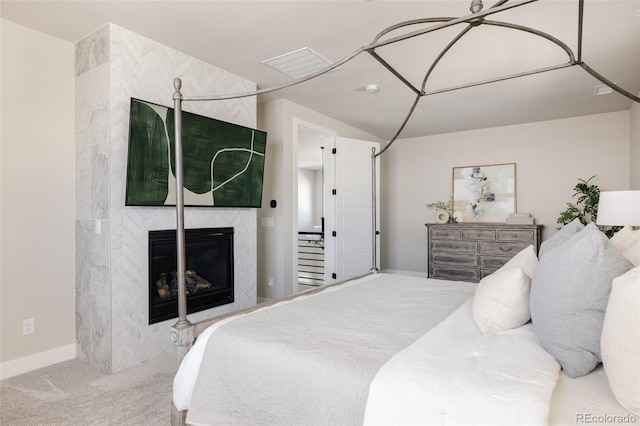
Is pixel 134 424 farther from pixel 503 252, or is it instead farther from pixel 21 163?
pixel 503 252

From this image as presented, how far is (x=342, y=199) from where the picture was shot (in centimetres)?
509

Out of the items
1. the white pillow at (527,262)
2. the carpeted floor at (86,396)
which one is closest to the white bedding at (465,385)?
the white pillow at (527,262)

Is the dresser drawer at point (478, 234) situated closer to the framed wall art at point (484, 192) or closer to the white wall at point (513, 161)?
the framed wall art at point (484, 192)

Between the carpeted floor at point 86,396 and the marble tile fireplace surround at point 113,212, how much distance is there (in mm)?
152

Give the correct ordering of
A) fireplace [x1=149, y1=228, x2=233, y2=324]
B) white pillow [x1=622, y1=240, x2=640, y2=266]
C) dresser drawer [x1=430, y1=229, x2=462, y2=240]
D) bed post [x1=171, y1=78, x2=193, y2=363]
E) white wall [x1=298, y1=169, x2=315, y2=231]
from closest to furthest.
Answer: white pillow [x1=622, y1=240, x2=640, y2=266], bed post [x1=171, y1=78, x2=193, y2=363], fireplace [x1=149, y1=228, x2=233, y2=324], dresser drawer [x1=430, y1=229, x2=462, y2=240], white wall [x1=298, y1=169, x2=315, y2=231]

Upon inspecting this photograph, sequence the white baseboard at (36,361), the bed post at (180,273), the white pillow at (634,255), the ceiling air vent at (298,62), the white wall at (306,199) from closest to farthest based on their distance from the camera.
→ the white pillow at (634,255), the bed post at (180,273), the white baseboard at (36,361), the ceiling air vent at (298,62), the white wall at (306,199)

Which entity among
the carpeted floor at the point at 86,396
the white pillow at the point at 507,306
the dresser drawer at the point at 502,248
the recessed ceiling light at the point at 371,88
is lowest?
the carpeted floor at the point at 86,396

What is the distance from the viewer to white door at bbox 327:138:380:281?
5.02 metres

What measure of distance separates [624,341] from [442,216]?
4.93 meters

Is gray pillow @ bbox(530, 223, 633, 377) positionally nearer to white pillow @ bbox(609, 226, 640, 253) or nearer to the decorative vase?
white pillow @ bbox(609, 226, 640, 253)

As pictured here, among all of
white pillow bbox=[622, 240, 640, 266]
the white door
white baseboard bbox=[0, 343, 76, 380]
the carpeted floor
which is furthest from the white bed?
the white door

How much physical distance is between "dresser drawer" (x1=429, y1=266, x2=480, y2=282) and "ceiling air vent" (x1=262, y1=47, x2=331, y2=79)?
139 inches

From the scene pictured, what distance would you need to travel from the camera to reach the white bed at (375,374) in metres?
0.94

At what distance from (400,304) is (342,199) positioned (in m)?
3.24
